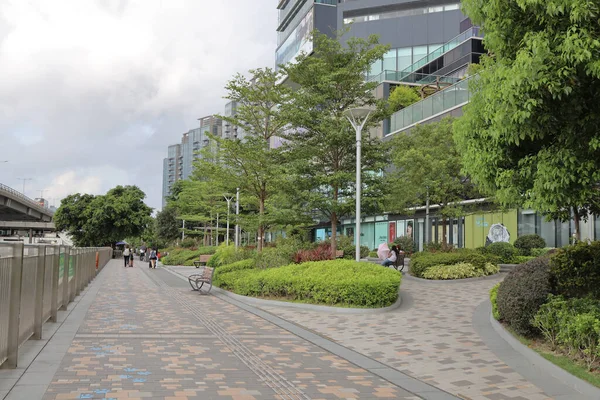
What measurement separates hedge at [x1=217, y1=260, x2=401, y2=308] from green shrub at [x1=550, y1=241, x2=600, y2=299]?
509 cm

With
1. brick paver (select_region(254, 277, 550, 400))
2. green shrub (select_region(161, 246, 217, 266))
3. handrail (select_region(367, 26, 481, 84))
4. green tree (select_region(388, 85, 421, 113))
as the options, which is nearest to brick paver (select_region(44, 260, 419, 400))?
brick paver (select_region(254, 277, 550, 400))

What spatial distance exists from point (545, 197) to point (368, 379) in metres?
2.96

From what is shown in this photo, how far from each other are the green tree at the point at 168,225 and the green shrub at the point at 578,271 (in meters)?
73.0

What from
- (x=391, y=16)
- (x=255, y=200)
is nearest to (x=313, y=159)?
Answer: (x=255, y=200)

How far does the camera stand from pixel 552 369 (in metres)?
6.93

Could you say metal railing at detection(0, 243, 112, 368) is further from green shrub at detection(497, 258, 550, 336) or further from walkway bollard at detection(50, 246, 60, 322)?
green shrub at detection(497, 258, 550, 336)

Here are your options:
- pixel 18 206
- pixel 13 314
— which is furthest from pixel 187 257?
pixel 13 314

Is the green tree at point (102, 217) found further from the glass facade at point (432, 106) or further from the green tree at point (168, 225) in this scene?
the glass facade at point (432, 106)

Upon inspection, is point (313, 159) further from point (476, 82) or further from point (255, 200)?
point (476, 82)

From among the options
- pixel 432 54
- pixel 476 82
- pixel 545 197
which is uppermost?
pixel 432 54

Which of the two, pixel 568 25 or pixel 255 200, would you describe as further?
pixel 255 200

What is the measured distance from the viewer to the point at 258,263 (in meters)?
19.9

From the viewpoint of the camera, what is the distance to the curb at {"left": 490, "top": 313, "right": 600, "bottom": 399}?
6.09m

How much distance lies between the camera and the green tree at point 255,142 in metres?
25.7
